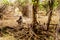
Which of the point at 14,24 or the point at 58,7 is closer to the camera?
the point at 58,7

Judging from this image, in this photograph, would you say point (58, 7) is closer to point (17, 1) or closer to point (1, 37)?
point (17, 1)

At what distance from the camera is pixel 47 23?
405 centimetres

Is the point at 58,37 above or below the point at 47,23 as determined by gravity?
below

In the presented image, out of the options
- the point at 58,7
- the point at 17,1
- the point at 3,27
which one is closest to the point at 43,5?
the point at 58,7

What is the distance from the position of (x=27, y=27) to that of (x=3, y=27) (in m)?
0.60

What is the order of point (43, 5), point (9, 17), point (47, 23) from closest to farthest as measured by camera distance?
point (43, 5)
point (47, 23)
point (9, 17)

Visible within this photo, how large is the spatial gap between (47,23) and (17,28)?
691 mm

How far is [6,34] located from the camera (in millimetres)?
4074

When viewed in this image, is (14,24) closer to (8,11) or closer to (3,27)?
(3,27)

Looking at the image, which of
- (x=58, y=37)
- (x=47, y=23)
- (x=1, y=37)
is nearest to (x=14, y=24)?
(x=1, y=37)

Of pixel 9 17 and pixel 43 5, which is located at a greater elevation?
pixel 43 5

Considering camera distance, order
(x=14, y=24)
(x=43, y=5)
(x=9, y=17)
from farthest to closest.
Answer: (x=9, y=17) < (x=14, y=24) < (x=43, y=5)

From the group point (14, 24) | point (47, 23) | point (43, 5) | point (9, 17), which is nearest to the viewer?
point (43, 5)

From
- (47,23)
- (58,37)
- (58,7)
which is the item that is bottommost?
(58,37)
